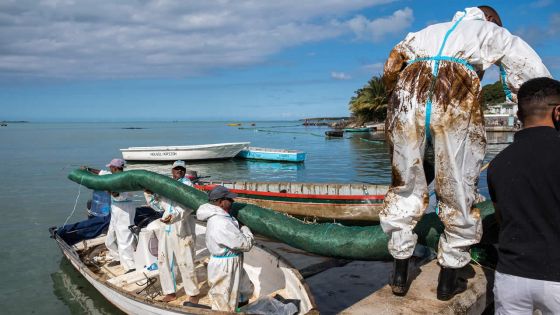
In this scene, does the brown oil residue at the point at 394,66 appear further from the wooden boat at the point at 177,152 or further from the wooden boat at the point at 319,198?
the wooden boat at the point at 177,152

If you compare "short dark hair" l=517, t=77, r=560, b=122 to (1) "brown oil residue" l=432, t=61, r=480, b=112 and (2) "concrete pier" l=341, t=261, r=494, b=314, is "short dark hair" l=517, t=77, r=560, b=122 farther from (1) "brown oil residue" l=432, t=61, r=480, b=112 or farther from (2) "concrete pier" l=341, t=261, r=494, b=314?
(2) "concrete pier" l=341, t=261, r=494, b=314

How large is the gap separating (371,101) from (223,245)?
75.9 metres

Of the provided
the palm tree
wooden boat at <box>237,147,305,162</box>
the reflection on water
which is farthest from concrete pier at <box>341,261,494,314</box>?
the palm tree

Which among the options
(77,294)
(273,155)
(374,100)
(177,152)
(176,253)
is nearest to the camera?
(176,253)

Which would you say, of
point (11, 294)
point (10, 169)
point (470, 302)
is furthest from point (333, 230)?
point (10, 169)

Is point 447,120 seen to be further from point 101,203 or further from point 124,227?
point 101,203

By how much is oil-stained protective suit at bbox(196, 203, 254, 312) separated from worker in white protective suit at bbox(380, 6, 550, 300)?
267 cm

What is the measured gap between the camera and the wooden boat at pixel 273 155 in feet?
127

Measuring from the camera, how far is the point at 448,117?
10.3 feet

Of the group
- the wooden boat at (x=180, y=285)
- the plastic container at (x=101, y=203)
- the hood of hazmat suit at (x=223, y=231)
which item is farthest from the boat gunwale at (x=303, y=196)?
the hood of hazmat suit at (x=223, y=231)

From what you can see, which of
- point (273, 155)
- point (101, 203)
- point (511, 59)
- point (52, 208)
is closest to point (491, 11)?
point (511, 59)

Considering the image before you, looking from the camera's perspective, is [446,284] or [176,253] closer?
[446,284]

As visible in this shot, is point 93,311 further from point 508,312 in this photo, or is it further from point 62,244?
point 508,312

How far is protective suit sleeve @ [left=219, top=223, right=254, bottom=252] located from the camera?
5.61 meters
